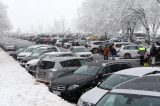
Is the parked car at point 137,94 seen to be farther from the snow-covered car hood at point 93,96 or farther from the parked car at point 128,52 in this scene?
the parked car at point 128,52

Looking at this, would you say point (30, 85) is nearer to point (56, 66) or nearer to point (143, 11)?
point (56, 66)

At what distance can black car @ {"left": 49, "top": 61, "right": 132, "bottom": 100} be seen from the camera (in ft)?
47.0

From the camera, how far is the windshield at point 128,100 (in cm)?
579

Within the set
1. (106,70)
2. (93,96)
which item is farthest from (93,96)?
(106,70)

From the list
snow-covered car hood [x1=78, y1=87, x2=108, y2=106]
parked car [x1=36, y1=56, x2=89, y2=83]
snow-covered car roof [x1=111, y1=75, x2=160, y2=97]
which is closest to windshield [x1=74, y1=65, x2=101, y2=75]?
parked car [x1=36, y1=56, x2=89, y2=83]

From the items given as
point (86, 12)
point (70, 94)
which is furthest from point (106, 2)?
point (70, 94)

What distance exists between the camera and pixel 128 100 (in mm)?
6105

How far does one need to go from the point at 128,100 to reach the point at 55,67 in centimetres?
1213

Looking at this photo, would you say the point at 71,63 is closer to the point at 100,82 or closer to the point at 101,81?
the point at 101,81

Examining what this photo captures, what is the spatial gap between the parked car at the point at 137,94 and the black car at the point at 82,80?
781 cm

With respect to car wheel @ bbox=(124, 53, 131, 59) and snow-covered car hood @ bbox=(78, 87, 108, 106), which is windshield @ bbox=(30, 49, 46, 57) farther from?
snow-covered car hood @ bbox=(78, 87, 108, 106)

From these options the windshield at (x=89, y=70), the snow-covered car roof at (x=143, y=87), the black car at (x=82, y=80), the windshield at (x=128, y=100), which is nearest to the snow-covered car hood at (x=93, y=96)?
the black car at (x=82, y=80)

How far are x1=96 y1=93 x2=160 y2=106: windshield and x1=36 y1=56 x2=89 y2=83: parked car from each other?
1144cm

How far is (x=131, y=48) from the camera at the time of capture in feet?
130
